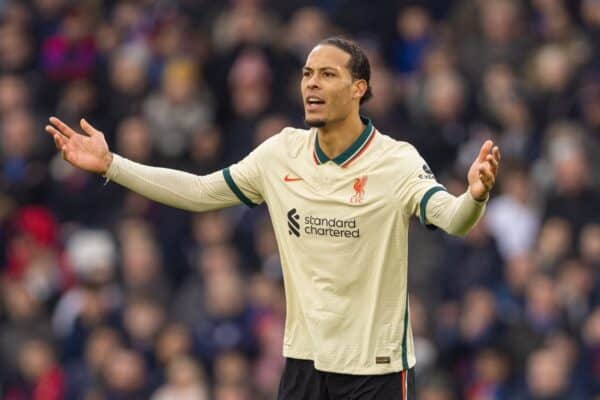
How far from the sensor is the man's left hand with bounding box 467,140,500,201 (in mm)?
6883

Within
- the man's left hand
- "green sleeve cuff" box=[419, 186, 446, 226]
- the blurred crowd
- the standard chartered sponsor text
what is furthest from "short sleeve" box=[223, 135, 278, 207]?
the blurred crowd

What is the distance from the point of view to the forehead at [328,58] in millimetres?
7547

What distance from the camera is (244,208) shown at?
1389 centimetres

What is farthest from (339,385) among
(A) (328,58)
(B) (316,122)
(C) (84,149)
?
(C) (84,149)

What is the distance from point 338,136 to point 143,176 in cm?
92

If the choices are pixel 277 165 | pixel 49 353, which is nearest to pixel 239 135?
pixel 49 353

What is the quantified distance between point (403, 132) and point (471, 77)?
105 cm

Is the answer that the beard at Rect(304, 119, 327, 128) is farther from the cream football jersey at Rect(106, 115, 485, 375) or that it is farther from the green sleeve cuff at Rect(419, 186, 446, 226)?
the green sleeve cuff at Rect(419, 186, 446, 226)

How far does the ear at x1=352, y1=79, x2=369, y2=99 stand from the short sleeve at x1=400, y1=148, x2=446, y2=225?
0.39 metres

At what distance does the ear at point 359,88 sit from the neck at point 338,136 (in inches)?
3.7

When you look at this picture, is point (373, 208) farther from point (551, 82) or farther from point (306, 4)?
point (306, 4)

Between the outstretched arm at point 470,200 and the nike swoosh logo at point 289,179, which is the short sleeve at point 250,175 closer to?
the nike swoosh logo at point 289,179

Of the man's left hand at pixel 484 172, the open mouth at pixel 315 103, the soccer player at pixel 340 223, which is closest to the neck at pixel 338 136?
the soccer player at pixel 340 223

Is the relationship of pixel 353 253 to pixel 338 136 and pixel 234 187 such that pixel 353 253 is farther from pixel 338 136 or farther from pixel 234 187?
pixel 234 187
